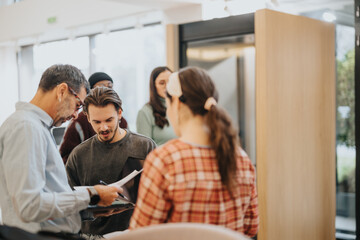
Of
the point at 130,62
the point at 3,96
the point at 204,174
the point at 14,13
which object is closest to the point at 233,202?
the point at 204,174

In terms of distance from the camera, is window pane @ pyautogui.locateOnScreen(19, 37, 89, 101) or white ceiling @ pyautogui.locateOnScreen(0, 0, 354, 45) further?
window pane @ pyautogui.locateOnScreen(19, 37, 89, 101)

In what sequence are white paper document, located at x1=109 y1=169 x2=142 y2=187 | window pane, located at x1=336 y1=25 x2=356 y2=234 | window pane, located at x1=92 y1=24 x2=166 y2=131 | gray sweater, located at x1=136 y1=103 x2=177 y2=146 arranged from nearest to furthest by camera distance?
white paper document, located at x1=109 y1=169 x2=142 y2=187, gray sweater, located at x1=136 y1=103 x2=177 y2=146, window pane, located at x1=336 y1=25 x2=356 y2=234, window pane, located at x1=92 y1=24 x2=166 y2=131

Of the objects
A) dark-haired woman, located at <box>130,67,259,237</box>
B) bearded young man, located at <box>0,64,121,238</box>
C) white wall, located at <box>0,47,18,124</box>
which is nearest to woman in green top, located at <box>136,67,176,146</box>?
bearded young man, located at <box>0,64,121,238</box>

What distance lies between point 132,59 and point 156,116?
8.63 feet

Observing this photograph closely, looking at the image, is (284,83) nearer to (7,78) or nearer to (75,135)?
(75,135)

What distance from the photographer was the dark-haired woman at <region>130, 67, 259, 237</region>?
1.45 meters

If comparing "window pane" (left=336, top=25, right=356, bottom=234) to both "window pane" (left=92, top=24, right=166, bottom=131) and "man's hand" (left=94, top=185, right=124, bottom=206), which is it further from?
"man's hand" (left=94, top=185, right=124, bottom=206)

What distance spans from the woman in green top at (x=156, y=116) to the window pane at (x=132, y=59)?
2015 millimetres

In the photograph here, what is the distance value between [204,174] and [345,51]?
3046mm

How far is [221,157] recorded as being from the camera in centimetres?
149

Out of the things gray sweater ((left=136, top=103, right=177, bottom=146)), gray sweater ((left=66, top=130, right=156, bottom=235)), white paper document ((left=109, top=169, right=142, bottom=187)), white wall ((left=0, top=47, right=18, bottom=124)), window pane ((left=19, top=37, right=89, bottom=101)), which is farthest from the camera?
white wall ((left=0, top=47, right=18, bottom=124))

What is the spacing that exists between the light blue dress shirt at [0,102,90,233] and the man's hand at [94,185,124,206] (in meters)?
0.08

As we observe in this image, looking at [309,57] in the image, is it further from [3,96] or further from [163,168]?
[3,96]

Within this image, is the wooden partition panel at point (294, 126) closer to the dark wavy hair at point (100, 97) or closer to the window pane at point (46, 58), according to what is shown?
the dark wavy hair at point (100, 97)
